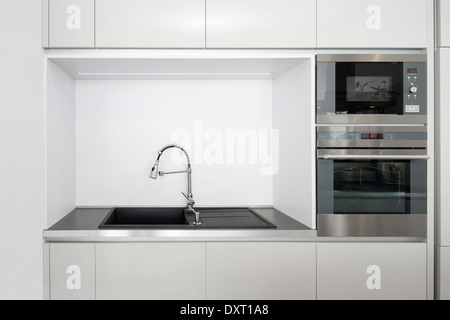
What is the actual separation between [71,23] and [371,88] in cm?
154

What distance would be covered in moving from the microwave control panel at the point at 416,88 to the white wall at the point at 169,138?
0.83m

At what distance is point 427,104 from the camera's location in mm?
1722

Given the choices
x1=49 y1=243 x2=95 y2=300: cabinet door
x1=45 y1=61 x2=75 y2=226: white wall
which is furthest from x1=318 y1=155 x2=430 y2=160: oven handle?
x1=45 y1=61 x2=75 y2=226: white wall

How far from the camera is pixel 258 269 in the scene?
169cm

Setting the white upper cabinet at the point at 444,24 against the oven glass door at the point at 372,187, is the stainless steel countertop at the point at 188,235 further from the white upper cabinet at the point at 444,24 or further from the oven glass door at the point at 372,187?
the white upper cabinet at the point at 444,24

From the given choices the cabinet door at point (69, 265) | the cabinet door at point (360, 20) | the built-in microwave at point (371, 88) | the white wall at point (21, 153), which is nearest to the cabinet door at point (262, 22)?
the cabinet door at point (360, 20)

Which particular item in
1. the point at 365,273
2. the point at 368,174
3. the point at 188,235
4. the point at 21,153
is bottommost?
the point at 365,273

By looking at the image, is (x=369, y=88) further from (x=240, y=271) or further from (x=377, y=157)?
(x=240, y=271)

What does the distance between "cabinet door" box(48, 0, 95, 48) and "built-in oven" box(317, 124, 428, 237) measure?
126 centimetres

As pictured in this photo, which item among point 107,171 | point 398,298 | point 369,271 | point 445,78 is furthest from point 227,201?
point 445,78

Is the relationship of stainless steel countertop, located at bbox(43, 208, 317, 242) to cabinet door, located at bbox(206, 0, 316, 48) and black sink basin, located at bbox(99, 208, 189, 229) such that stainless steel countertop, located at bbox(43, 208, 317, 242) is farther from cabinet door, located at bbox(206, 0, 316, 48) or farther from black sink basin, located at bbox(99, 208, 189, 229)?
cabinet door, located at bbox(206, 0, 316, 48)

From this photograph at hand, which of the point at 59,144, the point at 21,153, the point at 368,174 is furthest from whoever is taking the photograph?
the point at 59,144

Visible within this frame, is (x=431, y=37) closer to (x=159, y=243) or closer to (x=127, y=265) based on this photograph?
(x=159, y=243)

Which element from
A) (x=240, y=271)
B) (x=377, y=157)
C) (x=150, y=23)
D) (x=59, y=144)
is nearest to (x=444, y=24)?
(x=377, y=157)
